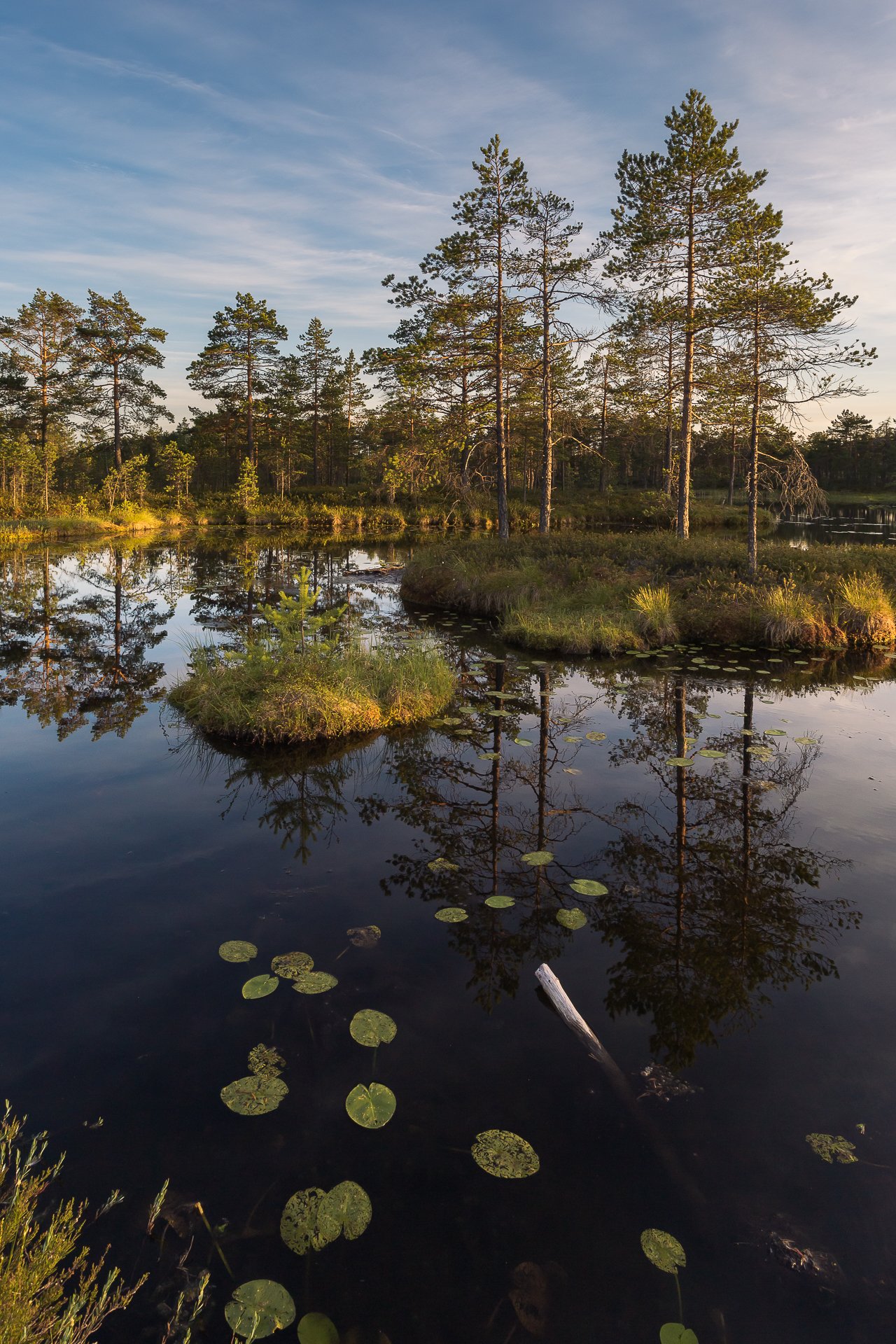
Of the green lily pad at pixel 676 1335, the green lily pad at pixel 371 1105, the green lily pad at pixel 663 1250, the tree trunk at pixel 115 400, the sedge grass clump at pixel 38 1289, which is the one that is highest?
the tree trunk at pixel 115 400

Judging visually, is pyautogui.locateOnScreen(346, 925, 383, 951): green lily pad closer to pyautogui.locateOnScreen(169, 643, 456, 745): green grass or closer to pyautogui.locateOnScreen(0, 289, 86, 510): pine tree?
pyautogui.locateOnScreen(169, 643, 456, 745): green grass

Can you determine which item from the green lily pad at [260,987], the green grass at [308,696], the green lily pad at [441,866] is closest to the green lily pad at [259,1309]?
the green lily pad at [260,987]

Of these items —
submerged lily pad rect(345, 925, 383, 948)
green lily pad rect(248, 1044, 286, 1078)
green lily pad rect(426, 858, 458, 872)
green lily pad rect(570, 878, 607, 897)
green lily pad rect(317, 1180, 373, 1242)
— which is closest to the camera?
green lily pad rect(317, 1180, 373, 1242)

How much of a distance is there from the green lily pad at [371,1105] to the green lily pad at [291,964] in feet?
3.43

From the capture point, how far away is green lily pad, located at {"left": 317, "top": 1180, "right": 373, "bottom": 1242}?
2.71 metres

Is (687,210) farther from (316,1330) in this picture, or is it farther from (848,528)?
(848,528)

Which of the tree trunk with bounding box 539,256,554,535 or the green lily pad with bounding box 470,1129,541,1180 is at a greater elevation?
the tree trunk with bounding box 539,256,554,535

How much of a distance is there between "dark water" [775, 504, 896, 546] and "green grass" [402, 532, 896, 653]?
5.42 m

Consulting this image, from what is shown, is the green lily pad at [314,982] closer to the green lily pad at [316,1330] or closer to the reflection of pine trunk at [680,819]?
the green lily pad at [316,1330]

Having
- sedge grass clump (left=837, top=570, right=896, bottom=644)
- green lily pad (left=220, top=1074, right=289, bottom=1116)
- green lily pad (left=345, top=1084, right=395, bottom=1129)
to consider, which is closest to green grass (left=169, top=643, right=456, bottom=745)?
green lily pad (left=220, top=1074, right=289, bottom=1116)

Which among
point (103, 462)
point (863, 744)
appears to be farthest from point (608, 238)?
point (103, 462)

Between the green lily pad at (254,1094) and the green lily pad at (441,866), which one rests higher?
the green lily pad at (441,866)

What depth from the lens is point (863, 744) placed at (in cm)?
866

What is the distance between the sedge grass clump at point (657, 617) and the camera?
13977 millimetres
